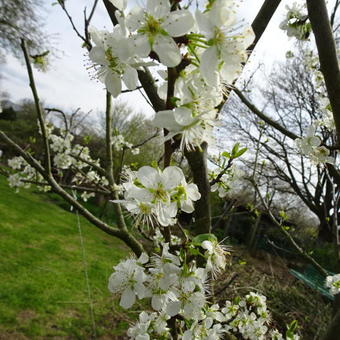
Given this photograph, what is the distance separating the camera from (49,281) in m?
4.96

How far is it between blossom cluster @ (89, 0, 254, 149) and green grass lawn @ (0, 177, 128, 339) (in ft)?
5.49

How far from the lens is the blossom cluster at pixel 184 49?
2.05ft

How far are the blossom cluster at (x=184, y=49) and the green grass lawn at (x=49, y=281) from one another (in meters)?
1.67

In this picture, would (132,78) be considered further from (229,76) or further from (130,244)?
(130,244)

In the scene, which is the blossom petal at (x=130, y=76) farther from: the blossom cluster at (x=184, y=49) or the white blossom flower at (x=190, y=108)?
the white blossom flower at (x=190, y=108)

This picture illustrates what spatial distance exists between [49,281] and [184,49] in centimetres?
510

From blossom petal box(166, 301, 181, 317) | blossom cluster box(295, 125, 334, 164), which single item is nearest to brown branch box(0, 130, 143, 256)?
blossom petal box(166, 301, 181, 317)

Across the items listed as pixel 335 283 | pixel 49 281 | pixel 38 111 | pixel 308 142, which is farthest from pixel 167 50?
pixel 49 281

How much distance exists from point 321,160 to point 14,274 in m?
4.71

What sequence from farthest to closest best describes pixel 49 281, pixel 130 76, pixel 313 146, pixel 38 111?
pixel 49 281 → pixel 313 146 → pixel 38 111 → pixel 130 76

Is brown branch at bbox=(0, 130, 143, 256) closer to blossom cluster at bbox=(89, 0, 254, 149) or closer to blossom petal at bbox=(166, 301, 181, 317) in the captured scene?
blossom petal at bbox=(166, 301, 181, 317)

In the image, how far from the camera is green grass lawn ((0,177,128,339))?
12.9 feet

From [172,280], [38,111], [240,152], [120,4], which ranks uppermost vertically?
[120,4]

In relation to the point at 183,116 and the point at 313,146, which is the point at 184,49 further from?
the point at 313,146
